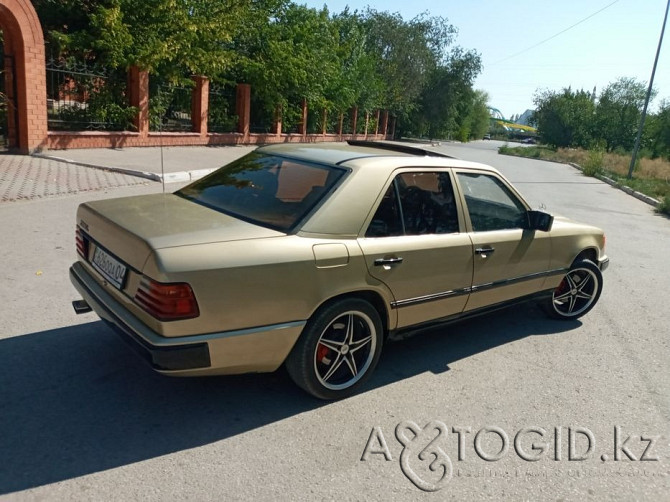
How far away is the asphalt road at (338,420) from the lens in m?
2.64

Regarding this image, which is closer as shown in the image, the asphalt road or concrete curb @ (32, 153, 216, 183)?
the asphalt road

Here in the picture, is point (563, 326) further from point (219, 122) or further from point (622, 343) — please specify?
point (219, 122)

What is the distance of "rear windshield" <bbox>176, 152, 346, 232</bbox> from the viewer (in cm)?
331

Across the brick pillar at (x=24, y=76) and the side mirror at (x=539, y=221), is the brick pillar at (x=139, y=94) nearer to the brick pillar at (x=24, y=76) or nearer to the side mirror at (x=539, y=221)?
the brick pillar at (x=24, y=76)

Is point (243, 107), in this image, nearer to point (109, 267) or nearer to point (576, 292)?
point (576, 292)

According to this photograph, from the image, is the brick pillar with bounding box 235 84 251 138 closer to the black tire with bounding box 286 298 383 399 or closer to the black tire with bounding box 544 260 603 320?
the black tire with bounding box 544 260 603 320

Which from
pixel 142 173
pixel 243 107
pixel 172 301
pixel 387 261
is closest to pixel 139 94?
pixel 142 173

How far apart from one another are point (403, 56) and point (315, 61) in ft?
74.2

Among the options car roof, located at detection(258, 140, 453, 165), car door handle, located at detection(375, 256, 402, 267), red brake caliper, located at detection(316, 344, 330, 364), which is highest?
car roof, located at detection(258, 140, 453, 165)

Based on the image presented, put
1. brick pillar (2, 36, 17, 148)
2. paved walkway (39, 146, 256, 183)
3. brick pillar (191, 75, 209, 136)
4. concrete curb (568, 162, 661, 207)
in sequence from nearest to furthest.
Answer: paved walkway (39, 146, 256, 183) < brick pillar (2, 36, 17, 148) < concrete curb (568, 162, 661, 207) < brick pillar (191, 75, 209, 136)

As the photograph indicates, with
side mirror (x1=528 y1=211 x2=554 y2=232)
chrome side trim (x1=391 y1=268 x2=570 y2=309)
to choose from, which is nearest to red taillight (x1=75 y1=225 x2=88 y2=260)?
chrome side trim (x1=391 y1=268 x2=570 y2=309)

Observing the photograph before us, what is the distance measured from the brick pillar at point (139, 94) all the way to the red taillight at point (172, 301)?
52.6 feet

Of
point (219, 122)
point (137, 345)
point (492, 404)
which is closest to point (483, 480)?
point (492, 404)

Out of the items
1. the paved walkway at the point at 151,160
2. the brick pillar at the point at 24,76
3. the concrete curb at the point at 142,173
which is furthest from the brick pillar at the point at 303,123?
the brick pillar at the point at 24,76
